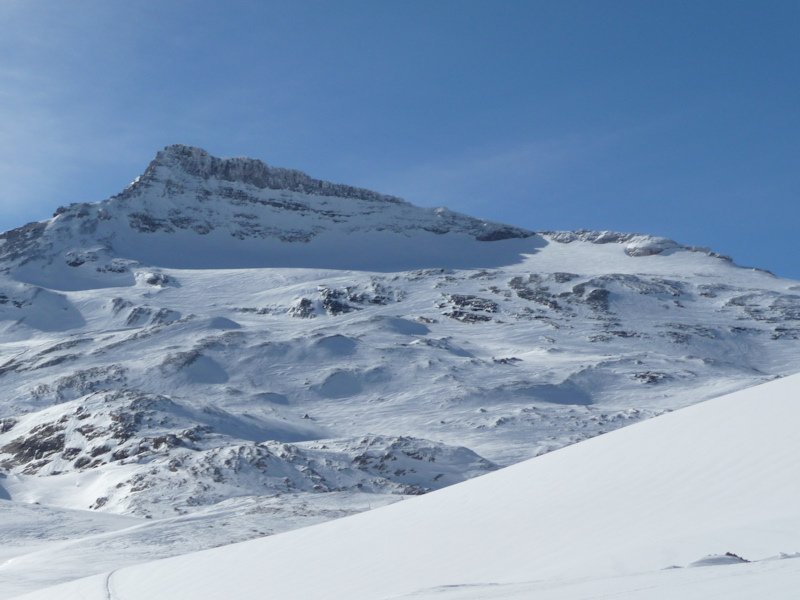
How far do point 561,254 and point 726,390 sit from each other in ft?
191

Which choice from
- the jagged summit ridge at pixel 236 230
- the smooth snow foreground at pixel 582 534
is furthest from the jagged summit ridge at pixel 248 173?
the smooth snow foreground at pixel 582 534

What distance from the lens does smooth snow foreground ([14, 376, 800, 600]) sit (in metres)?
8.11

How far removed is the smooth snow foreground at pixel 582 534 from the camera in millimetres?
8109

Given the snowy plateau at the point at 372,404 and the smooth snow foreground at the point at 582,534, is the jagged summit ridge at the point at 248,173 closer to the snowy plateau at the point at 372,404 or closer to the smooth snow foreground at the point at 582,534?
the snowy plateau at the point at 372,404

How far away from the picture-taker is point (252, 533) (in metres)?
21.5

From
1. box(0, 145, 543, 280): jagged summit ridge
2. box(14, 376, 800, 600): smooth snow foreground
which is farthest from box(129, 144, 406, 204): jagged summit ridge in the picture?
box(14, 376, 800, 600): smooth snow foreground

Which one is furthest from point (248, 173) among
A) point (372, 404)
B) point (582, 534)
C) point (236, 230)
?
point (582, 534)

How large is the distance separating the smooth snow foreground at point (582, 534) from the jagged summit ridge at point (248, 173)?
111 meters

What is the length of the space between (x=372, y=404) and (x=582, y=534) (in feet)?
125

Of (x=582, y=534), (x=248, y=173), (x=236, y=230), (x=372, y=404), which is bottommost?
(x=372, y=404)

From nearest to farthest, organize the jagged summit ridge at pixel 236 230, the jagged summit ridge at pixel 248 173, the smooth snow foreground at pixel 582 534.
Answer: the smooth snow foreground at pixel 582 534
the jagged summit ridge at pixel 236 230
the jagged summit ridge at pixel 248 173

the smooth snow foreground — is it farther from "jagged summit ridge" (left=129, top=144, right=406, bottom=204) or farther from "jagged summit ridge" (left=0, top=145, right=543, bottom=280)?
"jagged summit ridge" (left=129, top=144, right=406, bottom=204)

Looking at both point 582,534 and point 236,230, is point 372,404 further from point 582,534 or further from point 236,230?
point 236,230

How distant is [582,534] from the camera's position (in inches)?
426
